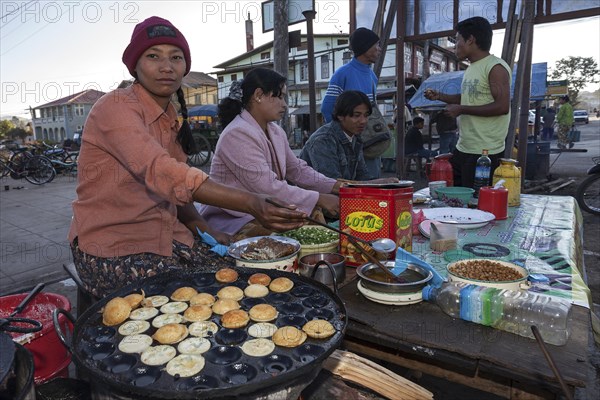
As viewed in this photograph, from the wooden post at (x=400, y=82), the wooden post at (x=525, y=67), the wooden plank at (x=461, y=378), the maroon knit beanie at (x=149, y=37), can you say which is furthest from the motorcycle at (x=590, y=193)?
the maroon knit beanie at (x=149, y=37)

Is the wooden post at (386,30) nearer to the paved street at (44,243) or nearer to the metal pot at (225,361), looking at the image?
the paved street at (44,243)

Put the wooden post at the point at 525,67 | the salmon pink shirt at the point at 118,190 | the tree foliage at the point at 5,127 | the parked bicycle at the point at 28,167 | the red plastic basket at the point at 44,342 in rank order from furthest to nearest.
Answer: the tree foliage at the point at 5,127 → the parked bicycle at the point at 28,167 → the wooden post at the point at 525,67 → the red plastic basket at the point at 44,342 → the salmon pink shirt at the point at 118,190

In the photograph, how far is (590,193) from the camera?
6.55 meters

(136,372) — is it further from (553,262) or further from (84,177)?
(553,262)

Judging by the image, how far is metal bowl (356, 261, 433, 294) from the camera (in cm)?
137

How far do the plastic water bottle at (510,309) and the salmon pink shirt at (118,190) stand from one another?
1211 millimetres

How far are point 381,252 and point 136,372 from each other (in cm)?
95

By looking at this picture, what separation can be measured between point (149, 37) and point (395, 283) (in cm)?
157

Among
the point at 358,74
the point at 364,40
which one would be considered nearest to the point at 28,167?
the point at 358,74

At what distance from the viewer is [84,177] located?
192 cm

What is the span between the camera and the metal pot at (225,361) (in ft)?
3.04

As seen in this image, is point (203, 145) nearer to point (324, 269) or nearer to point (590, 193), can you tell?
point (590, 193)

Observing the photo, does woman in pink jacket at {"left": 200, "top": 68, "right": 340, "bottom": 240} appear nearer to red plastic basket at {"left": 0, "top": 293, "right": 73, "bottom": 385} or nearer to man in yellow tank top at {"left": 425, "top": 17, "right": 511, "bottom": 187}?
red plastic basket at {"left": 0, "top": 293, "right": 73, "bottom": 385}

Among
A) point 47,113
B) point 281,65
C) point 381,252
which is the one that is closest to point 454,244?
point 381,252
